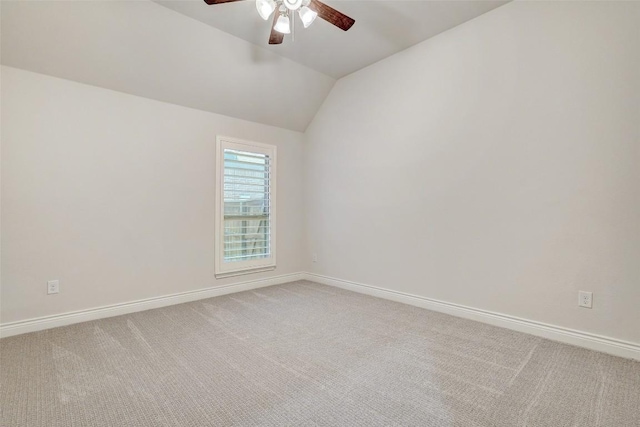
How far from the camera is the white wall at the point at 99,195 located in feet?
8.43

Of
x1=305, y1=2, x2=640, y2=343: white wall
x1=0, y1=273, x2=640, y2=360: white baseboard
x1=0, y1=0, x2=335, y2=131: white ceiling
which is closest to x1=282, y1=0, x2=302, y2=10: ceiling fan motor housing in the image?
x1=0, y1=0, x2=335, y2=131: white ceiling

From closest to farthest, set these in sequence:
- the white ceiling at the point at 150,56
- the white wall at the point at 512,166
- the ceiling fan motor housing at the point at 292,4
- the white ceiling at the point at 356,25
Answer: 1. the ceiling fan motor housing at the point at 292,4
2. the white wall at the point at 512,166
3. the white ceiling at the point at 150,56
4. the white ceiling at the point at 356,25

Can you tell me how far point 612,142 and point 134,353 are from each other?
3.83 meters

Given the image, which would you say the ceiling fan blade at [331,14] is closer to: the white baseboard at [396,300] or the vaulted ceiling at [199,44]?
the vaulted ceiling at [199,44]

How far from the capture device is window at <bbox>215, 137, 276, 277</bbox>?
3784 millimetres

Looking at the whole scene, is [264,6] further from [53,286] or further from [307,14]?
[53,286]

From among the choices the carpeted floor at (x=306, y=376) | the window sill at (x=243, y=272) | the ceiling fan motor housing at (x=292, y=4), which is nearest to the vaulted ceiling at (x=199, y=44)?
the ceiling fan motor housing at (x=292, y=4)

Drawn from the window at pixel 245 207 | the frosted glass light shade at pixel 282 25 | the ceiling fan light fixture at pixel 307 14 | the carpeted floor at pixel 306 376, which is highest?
the ceiling fan light fixture at pixel 307 14

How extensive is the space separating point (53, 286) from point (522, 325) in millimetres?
4171

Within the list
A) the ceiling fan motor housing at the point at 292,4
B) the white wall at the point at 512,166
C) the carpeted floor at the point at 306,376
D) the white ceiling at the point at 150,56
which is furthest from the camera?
the white ceiling at the point at 150,56

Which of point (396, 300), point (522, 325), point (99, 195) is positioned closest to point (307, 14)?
point (99, 195)

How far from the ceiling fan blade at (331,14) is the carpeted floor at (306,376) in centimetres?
249

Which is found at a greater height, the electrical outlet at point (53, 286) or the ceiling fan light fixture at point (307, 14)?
the ceiling fan light fixture at point (307, 14)

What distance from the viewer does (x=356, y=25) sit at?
298cm
